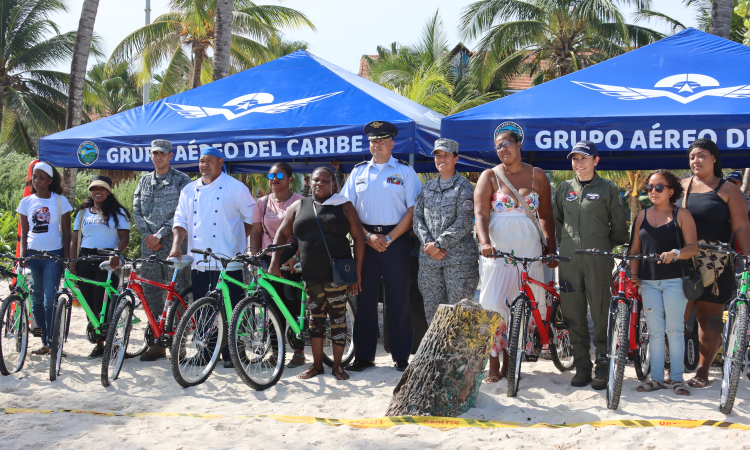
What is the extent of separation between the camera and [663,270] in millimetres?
4500

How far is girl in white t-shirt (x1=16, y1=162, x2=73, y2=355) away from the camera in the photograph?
19.8 feet

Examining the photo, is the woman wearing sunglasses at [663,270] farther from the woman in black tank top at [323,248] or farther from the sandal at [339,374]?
the sandal at [339,374]

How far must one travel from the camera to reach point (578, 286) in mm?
4816

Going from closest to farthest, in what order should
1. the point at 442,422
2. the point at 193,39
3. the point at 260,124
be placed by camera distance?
the point at 442,422 → the point at 260,124 → the point at 193,39

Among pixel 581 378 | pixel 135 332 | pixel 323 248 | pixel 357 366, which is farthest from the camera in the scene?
pixel 135 332

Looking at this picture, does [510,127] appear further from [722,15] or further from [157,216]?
[722,15]

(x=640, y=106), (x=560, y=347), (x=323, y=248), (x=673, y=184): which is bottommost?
(x=560, y=347)

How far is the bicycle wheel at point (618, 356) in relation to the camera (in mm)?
4250

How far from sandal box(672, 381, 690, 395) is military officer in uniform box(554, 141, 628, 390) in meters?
0.50

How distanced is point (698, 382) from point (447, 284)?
208cm

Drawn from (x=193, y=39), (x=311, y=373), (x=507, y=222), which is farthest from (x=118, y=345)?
(x=193, y=39)

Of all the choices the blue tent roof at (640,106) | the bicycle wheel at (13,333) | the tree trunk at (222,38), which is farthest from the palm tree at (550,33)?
the bicycle wheel at (13,333)

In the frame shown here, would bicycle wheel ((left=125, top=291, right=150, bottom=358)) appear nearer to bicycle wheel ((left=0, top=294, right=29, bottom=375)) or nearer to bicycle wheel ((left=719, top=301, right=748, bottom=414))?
bicycle wheel ((left=0, top=294, right=29, bottom=375))

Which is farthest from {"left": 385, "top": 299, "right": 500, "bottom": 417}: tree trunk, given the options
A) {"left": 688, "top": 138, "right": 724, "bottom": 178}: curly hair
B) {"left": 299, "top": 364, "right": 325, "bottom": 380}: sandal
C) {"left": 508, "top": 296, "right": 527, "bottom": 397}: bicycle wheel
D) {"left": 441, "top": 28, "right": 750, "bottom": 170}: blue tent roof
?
{"left": 688, "top": 138, "right": 724, "bottom": 178}: curly hair
